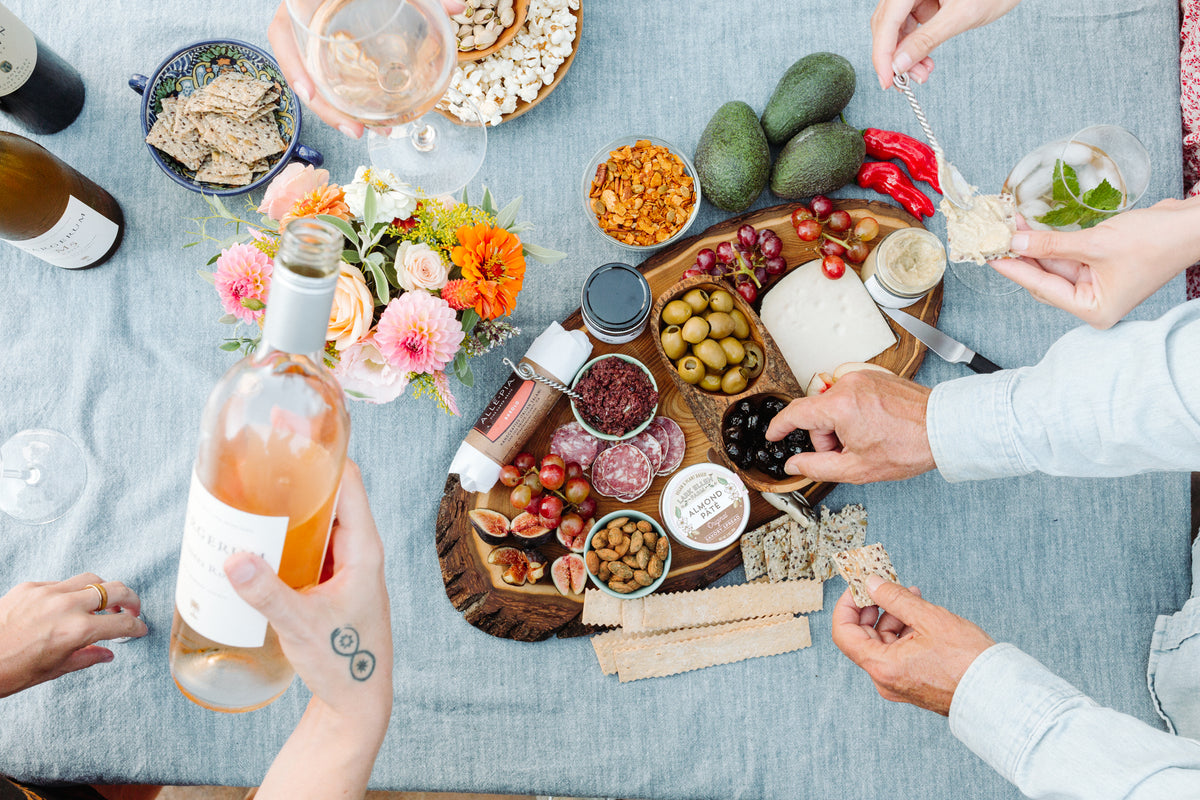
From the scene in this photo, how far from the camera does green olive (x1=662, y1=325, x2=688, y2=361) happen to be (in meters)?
1.10

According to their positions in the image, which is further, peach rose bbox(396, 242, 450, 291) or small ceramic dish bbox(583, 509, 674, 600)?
small ceramic dish bbox(583, 509, 674, 600)

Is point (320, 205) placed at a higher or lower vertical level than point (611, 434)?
higher

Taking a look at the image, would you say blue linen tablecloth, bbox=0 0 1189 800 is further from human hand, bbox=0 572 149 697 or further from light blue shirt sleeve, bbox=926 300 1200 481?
light blue shirt sleeve, bbox=926 300 1200 481

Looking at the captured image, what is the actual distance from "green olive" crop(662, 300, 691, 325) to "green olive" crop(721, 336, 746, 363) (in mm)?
76

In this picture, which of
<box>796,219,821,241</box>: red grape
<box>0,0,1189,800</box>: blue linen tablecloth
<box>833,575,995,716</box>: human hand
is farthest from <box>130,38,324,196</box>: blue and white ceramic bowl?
<box>833,575,995,716</box>: human hand

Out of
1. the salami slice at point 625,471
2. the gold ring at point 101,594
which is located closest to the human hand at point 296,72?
the salami slice at point 625,471

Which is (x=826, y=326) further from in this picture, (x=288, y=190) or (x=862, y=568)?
(x=288, y=190)

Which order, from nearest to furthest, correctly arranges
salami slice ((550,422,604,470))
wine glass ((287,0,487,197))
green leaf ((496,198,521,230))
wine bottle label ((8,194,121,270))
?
wine glass ((287,0,487,197)) < green leaf ((496,198,521,230)) < wine bottle label ((8,194,121,270)) < salami slice ((550,422,604,470))

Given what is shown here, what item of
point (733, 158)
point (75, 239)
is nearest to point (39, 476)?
point (75, 239)

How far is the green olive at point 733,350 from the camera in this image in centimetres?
109

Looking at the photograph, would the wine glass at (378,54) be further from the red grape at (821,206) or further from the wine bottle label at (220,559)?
the red grape at (821,206)

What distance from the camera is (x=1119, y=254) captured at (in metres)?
0.91

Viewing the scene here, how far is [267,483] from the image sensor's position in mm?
662

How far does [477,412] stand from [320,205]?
471mm
